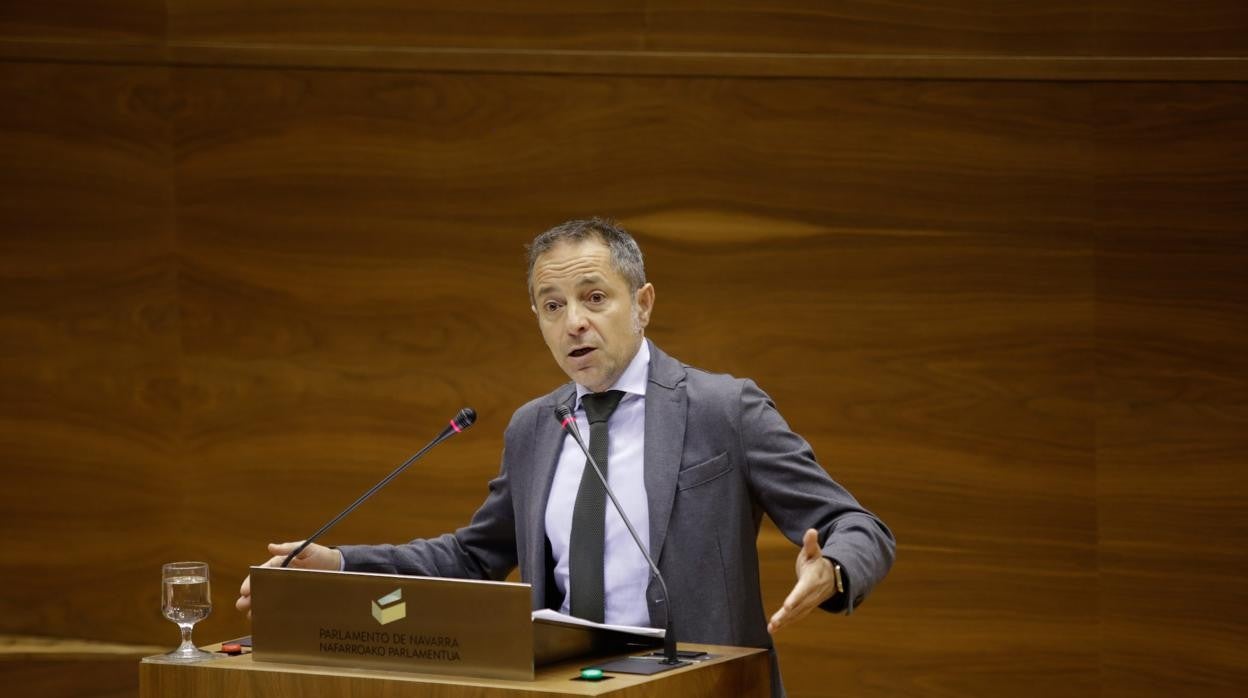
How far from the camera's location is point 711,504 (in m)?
2.13

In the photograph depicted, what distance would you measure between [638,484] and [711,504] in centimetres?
12

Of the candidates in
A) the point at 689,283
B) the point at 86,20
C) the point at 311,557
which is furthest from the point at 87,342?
Result: the point at 311,557

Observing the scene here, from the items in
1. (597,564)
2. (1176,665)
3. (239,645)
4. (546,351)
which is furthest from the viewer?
(546,351)

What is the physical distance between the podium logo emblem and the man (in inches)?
12.9

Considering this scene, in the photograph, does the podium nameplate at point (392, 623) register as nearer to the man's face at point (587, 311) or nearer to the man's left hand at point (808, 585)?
the man's left hand at point (808, 585)

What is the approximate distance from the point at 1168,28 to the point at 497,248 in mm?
1749

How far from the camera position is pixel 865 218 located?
3547 mm

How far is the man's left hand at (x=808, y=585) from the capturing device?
171 centimetres

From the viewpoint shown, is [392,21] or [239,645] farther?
[392,21]

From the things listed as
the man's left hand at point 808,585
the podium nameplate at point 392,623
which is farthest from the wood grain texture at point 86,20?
the man's left hand at point 808,585

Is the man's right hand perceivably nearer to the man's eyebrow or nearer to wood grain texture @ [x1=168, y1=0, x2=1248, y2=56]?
the man's eyebrow

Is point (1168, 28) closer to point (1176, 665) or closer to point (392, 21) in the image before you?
point (1176, 665)

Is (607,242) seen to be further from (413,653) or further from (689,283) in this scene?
(689,283)

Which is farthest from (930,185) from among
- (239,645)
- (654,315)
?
(239,645)
